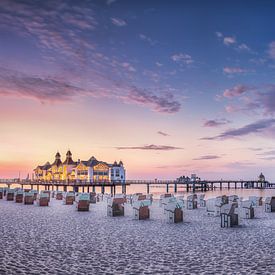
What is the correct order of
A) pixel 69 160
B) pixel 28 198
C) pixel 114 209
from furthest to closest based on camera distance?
1. pixel 69 160
2. pixel 28 198
3. pixel 114 209

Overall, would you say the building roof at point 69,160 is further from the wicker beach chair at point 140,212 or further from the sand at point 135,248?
the sand at point 135,248

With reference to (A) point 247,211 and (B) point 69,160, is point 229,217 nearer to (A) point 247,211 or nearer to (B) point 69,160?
(A) point 247,211

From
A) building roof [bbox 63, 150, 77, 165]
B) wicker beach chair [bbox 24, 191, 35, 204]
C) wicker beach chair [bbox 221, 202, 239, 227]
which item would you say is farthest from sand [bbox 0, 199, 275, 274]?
building roof [bbox 63, 150, 77, 165]

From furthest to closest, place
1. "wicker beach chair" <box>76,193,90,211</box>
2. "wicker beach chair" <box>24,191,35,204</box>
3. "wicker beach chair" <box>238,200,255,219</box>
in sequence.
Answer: "wicker beach chair" <box>24,191,35,204</box> < "wicker beach chair" <box>76,193,90,211</box> < "wicker beach chair" <box>238,200,255,219</box>

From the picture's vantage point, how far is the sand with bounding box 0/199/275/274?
721 centimetres

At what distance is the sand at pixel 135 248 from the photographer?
23.7 ft

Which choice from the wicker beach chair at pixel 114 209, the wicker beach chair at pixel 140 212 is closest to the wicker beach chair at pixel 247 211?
the wicker beach chair at pixel 140 212

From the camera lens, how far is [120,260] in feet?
26.0

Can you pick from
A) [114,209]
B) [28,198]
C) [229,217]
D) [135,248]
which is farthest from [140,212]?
[28,198]

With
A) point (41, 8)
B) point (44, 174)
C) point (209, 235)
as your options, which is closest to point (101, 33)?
point (41, 8)

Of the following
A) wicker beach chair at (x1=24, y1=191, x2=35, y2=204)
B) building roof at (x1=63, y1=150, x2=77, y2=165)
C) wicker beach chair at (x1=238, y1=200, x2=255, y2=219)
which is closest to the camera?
wicker beach chair at (x1=238, y1=200, x2=255, y2=219)

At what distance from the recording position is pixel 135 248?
30.5 feet

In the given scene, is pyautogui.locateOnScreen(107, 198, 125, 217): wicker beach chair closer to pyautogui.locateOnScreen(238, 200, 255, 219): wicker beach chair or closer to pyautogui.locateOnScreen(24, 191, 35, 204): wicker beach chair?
pyautogui.locateOnScreen(238, 200, 255, 219): wicker beach chair

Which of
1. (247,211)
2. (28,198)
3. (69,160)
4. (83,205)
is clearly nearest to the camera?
(247,211)
